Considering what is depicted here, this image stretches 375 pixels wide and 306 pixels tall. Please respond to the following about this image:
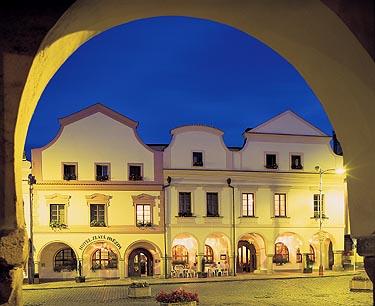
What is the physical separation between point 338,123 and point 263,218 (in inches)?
1085

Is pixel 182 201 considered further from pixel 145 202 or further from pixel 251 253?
pixel 251 253

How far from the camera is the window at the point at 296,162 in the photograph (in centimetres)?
3155

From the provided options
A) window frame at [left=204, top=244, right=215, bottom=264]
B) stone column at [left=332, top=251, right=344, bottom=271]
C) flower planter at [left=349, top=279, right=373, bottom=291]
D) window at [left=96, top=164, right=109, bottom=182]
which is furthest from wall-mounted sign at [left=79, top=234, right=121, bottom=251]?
stone column at [left=332, top=251, right=344, bottom=271]

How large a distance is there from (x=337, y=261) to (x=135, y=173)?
13.6 metres

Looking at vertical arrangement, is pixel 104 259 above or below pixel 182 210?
below

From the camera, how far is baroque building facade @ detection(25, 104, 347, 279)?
28.1 m

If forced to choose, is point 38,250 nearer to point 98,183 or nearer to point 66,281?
point 66,281

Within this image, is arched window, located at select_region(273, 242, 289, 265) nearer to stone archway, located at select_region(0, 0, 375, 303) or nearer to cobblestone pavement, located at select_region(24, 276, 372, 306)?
cobblestone pavement, located at select_region(24, 276, 372, 306)

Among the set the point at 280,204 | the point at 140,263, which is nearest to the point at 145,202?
the point at 140,263

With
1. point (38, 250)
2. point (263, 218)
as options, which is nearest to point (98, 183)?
point (38, 250)

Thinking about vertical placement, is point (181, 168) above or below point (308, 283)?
above

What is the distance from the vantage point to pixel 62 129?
28.5 metres

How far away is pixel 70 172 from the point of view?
28.3 meters

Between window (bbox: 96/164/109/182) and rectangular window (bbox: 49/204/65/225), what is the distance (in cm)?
252
